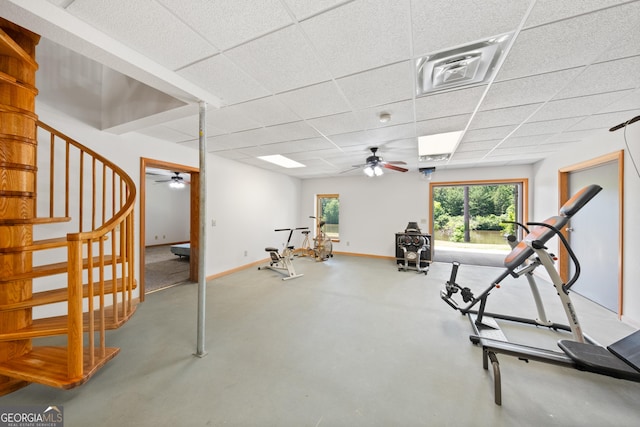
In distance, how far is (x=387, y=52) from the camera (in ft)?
5.20

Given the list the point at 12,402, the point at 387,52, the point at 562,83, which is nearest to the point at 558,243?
the point at 562,83

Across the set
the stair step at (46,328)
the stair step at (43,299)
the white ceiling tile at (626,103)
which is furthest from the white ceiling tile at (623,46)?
the stair step at (46,328)

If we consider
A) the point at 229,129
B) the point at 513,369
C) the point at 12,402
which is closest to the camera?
the point at 12,402

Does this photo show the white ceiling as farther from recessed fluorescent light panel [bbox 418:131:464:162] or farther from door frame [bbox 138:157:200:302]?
door frame [bbox 138:157:200:302]

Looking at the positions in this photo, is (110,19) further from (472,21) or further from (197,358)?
(197,358)

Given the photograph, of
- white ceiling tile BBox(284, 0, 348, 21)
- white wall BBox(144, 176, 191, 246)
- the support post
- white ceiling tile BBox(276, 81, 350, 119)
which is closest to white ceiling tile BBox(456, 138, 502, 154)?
white ceiling tile BBox(276, 81, 350, 119)

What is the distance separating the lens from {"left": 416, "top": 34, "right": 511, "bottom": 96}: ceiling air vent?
1547 millimetres

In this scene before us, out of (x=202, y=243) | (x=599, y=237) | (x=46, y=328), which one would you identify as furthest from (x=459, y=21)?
(x=599, y=237)

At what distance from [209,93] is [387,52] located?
1.68 meters

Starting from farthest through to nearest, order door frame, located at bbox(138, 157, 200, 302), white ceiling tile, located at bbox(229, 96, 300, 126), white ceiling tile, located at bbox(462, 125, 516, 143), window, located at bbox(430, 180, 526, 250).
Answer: window, located at bbox(430, 180, 526, 250), door frame, located at bbox(138, 157, 200, 302), white ceiling tile, located at bbox(462, 125, 516, 143), white ceiling tile, located at bbox(229, 96, 300, 126)

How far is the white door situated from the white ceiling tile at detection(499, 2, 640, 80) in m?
2.54

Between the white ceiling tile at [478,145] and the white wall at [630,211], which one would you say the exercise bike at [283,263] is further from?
the white wall at [630,211]

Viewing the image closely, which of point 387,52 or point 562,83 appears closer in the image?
point 387,52

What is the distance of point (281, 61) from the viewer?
1.71 meters
